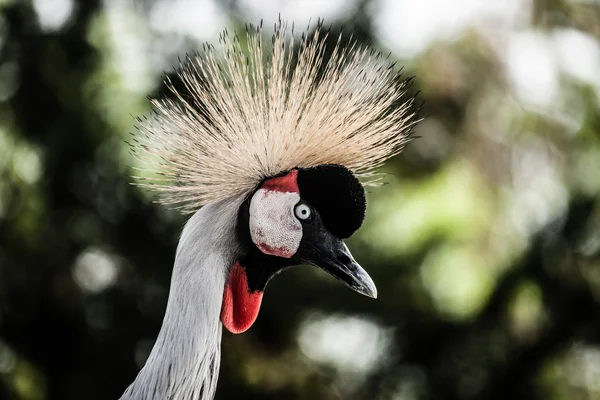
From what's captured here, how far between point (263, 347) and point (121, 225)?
923 millimetres

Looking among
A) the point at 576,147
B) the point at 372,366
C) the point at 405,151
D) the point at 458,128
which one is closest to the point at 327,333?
the point at 372,366

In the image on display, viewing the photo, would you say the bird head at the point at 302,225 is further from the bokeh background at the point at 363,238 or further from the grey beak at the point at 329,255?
the bokeh background at the point at 363,238

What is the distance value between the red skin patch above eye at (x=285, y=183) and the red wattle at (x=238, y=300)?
173 mm

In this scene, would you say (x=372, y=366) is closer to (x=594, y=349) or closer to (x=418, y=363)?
(x=418, y=363)

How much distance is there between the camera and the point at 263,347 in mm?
3908

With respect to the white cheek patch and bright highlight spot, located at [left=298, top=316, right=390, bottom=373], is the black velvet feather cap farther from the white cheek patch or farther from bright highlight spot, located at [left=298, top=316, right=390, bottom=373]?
bright highlight spot, located at [left=298, top=316, right=390, bottom=373]

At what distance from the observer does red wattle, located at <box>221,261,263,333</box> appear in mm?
1658

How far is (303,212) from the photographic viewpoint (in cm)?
165

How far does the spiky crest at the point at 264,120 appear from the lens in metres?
1.71

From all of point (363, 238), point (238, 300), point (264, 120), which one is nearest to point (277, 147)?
point (264, 120)

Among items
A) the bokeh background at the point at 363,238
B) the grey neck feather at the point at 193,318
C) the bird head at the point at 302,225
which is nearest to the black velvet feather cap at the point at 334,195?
the bird head at the point at 302,225

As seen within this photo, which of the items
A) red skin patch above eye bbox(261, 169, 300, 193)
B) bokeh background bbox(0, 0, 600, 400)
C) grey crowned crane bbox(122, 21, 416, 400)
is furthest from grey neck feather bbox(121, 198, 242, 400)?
bokeh background bbox(0, 0, 600, 400)

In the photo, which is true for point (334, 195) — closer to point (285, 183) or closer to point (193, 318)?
point (285, 183)

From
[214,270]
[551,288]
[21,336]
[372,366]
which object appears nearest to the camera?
[214,270]
